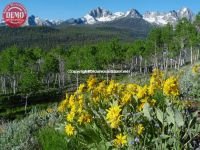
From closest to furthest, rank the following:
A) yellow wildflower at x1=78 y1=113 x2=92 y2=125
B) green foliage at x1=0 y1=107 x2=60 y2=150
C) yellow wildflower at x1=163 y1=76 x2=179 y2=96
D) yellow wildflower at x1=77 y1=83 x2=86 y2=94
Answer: yellow wildflower at x1=163 y1=76 x2=179 y2=96
yellow wildflower at x1=78 y1=113 x2=92 y2=125
yellow wildflower at x1=77 y1=83 x2=86 y2=94
green foliage at x1=0 y1=107 x2=60 y2=150

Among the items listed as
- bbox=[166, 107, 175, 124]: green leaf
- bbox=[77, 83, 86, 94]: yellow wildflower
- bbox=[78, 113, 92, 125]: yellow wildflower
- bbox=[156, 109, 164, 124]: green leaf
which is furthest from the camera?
bbox=[77, 83, 86, 94]: yellow wildflower

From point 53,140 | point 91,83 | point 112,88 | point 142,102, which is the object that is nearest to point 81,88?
point 91,83

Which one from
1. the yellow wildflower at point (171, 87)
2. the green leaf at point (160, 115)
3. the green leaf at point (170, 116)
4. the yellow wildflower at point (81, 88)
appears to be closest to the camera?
the yellow wildflower at point (171, 87)

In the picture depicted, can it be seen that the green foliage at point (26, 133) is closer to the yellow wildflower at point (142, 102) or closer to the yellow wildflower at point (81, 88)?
the yellow wildflower at point (81, 88)

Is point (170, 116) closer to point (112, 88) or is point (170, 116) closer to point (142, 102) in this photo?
point (142, 102)

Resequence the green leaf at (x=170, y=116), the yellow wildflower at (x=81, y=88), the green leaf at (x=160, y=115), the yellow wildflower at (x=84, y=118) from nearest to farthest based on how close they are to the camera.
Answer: the green leaf at (x=170, y=116) → the green leaf at (x=160, y=115) → the yellow wildflower at (x=84, y=118) → the yellow wildflower at (x=81, y=88)

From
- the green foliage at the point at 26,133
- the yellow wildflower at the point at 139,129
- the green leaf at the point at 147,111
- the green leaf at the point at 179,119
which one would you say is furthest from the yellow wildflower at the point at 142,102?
the green foliage at the point at 26,133

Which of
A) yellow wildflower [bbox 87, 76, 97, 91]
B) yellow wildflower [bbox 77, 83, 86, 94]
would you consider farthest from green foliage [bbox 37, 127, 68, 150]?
yellow wildflower [bbox 87, 76, 97, 91]

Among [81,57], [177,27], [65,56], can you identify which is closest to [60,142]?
[177,27]

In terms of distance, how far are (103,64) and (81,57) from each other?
7.99m

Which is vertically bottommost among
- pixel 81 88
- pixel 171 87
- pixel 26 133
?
pixel 26 133

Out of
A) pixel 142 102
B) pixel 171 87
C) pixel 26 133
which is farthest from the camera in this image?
pixel 26 133

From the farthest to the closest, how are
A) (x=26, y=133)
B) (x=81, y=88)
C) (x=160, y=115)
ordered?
(x=26, y=133) → (x=81, y=88) → (x=160, y=115)

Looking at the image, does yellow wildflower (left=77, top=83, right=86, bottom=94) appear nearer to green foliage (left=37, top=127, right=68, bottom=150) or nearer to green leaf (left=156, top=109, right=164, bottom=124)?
green foliage (left=37, top=127, right=68, bottom=150)
